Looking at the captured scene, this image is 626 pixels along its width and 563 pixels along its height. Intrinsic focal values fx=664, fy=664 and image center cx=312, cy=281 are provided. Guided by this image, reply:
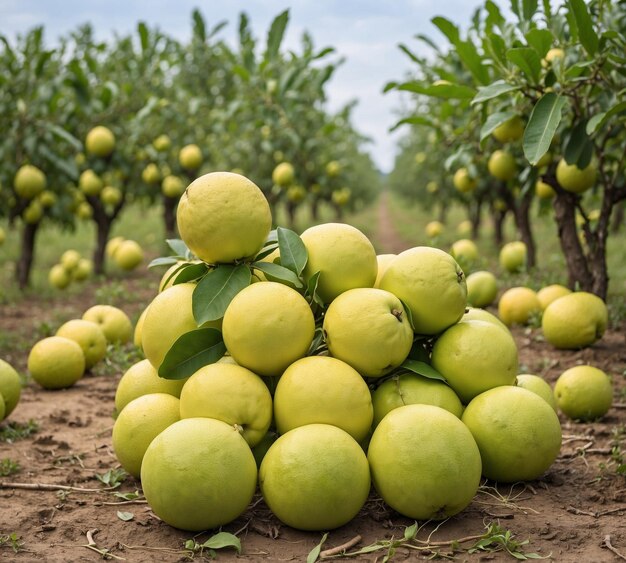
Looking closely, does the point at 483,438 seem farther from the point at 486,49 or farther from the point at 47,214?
the point at 47,214

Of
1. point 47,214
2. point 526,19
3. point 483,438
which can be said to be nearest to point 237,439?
point 483,438

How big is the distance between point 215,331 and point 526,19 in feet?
9.71

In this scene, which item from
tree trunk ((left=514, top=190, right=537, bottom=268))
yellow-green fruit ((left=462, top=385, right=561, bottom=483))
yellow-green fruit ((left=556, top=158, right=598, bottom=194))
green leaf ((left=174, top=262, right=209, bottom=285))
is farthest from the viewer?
tree trunk ((left=514, top=190, right=537, bottom=268))

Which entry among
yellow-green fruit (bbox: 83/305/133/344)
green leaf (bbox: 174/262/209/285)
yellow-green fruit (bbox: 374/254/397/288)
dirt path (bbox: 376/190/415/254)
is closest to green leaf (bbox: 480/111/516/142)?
yellow-green fruit (bbox: 374/254/397/288)

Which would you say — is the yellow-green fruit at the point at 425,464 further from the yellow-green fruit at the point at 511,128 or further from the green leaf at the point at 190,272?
the yellow-green fruit at the point at 511,128

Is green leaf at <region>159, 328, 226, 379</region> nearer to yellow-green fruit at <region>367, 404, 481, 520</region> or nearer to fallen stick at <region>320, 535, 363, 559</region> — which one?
yellow-green fruit at <region>367, 404, 481, 520</region>

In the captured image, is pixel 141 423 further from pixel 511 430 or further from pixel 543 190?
pixel 543 190

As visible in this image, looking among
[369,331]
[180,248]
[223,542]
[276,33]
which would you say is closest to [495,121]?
[180,248]

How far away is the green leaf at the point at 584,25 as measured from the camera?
3262 millimetres

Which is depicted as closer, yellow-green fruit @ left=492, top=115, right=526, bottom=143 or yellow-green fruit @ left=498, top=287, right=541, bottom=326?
yellow-green fruit @ left=492, top=115, right=526, bottom=143

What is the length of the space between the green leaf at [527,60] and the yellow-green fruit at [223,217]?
168 cm

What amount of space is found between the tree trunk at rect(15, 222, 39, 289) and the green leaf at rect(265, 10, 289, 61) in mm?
3650

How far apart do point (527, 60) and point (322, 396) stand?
90.3 inches

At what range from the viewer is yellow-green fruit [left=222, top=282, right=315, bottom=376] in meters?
2.38
